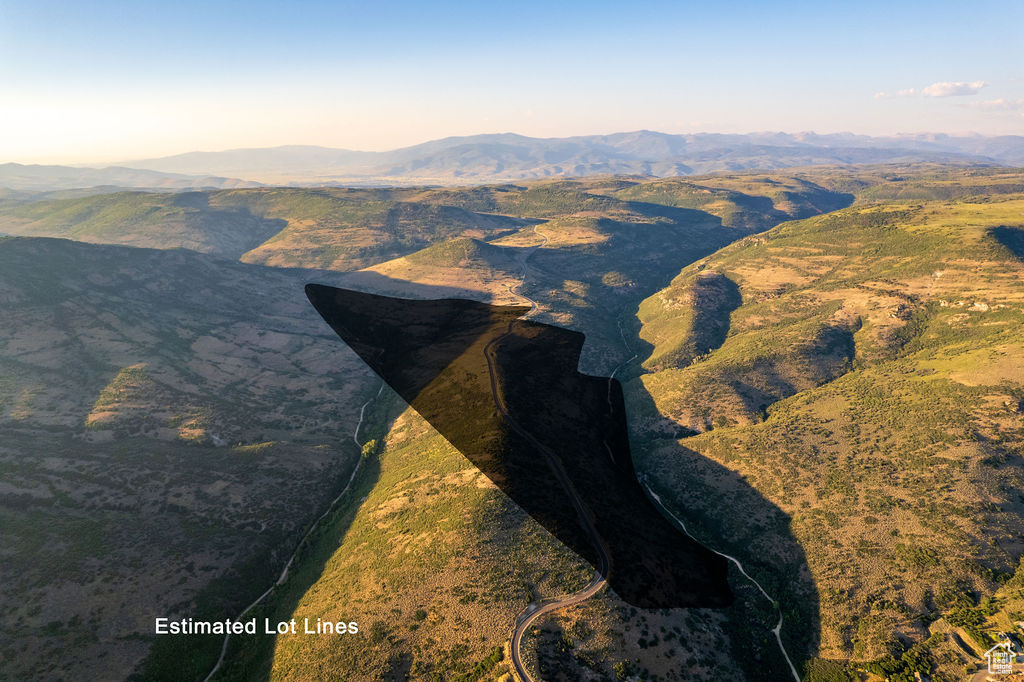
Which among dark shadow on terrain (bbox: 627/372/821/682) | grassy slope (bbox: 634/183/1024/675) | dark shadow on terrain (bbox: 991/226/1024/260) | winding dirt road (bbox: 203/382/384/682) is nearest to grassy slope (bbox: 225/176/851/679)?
dark shadow on terrain (bbox: 627/372/821/682)

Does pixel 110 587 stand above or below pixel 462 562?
below

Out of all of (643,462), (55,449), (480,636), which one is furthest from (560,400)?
(55,449)

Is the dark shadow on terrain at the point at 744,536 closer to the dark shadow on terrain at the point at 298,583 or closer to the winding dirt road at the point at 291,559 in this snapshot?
the dark shadow on terrain at the point at 298,583

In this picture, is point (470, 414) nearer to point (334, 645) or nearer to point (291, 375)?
point (334, 645)

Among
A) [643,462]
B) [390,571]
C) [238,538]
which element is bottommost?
[643,462]

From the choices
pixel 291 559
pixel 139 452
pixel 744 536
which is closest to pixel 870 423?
pixel 744 536

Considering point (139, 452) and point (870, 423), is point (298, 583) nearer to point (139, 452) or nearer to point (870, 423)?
point (139, 452)

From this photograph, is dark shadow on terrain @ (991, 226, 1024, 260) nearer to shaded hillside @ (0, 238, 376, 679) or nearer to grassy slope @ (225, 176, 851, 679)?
grassy slope @ (225, 176, 851, 679)
